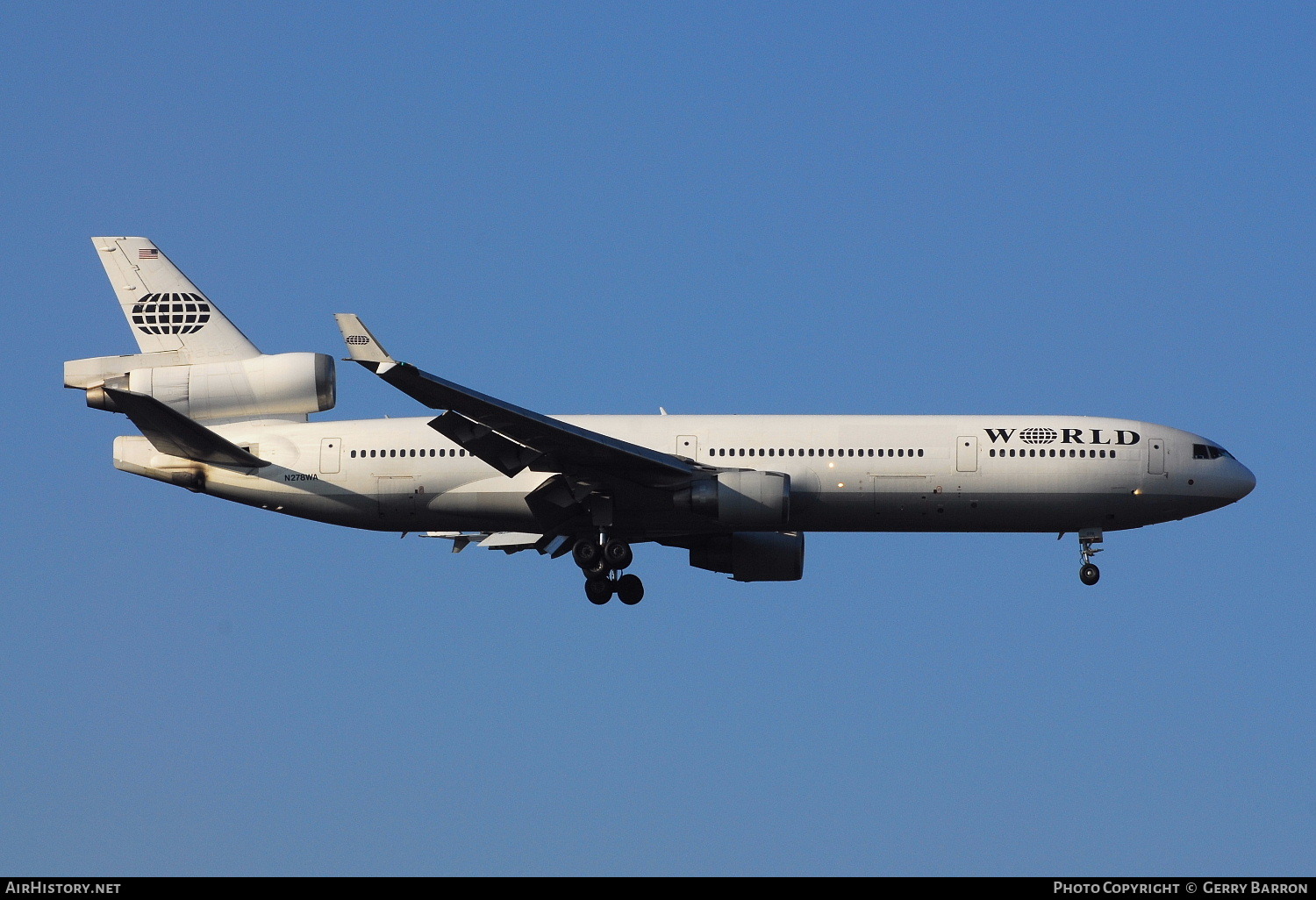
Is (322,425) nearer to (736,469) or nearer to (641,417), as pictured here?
(641,417)

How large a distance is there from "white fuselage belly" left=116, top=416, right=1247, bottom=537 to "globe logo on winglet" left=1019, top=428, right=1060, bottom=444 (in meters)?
0.04

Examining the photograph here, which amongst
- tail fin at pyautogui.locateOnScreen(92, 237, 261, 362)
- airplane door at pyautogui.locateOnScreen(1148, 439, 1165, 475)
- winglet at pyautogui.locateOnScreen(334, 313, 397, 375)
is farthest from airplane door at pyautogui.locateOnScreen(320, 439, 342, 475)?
airplane door at pyautogui.locateOnScreen(1148, 439, 1165, 475)

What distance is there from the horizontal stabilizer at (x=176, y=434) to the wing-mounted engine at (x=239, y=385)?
1.21 meters

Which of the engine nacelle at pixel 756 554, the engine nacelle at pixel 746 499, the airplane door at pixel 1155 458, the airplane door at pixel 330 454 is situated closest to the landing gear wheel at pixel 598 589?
the engine nacelle at pixel 756 554

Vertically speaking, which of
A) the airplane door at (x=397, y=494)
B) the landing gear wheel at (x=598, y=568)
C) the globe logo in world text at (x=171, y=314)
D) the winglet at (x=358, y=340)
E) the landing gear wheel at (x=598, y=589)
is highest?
the globe logo in world text at (x=171, y=314)

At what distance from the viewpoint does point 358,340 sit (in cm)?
3447

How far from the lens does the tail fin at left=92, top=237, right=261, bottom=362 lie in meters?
44.5

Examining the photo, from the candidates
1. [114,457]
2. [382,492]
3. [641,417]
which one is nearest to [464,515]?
[382,492]

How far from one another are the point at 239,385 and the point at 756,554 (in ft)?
47.7

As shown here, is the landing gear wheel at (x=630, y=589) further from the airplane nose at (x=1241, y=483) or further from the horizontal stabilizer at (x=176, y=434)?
the airplane nose at (x=1241, y=483)

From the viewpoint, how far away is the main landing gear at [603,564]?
138 feet

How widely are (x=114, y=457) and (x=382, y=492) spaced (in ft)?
23.1

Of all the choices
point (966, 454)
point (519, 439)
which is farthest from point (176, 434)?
point (966, 454)
